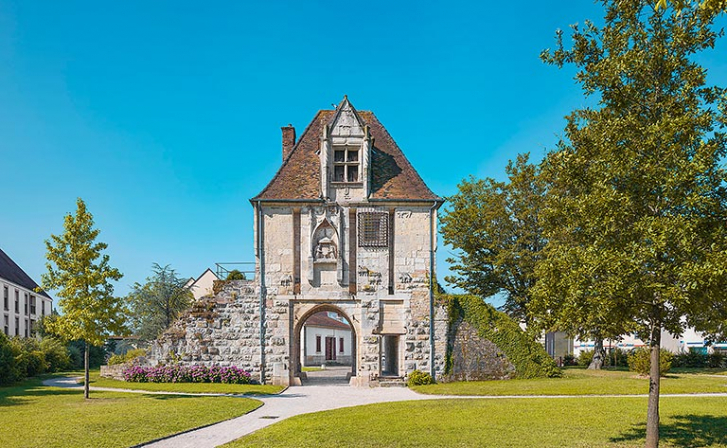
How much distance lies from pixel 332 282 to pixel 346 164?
510 cm

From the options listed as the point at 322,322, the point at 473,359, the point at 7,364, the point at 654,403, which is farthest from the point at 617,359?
the point at 7,364

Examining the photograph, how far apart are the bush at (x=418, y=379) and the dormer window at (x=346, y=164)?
8.51 m

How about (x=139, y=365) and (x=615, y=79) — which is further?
(x=139, y=365)

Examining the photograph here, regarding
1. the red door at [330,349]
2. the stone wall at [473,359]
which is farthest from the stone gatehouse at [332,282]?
the red door at [330,349]

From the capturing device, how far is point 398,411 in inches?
621

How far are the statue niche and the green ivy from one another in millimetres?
4824

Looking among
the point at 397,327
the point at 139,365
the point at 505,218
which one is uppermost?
the point at 505,218

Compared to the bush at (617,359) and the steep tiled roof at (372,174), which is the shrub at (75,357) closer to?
the steep tiled roof at (372,174)

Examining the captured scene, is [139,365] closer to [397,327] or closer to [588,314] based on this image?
[397,327]

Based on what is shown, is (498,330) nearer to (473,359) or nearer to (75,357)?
(473,359)

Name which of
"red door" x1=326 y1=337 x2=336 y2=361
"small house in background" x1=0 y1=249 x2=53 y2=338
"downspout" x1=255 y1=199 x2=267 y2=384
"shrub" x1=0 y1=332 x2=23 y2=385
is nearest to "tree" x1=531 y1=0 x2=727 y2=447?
"downspout" x1=255 y1=199 x2=267 y2=384

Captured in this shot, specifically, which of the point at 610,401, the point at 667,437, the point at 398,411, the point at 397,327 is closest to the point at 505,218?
the point at 397,327

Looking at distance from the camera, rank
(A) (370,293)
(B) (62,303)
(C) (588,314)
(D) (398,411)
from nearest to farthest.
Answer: (C) (588,314), (D) (398,411), (B) (62,303), (A) (370,293)

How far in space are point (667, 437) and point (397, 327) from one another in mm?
14001
